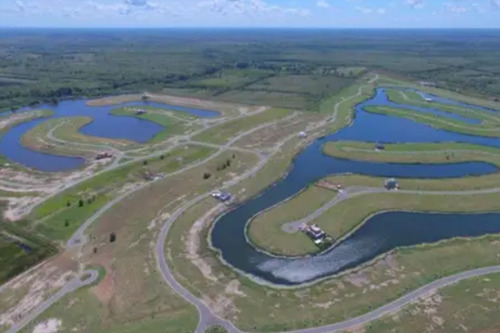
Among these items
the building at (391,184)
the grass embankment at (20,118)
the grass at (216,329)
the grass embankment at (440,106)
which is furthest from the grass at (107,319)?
the grass embankment at (440,106)

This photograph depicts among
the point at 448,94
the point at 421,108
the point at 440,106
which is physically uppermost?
the point at 448,94

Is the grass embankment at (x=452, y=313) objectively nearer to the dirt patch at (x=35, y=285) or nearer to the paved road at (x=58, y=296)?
the paved road at (x=58, y=296)

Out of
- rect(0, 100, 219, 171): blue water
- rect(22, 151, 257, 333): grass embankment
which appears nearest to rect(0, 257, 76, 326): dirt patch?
rect(22, 151, 257, 333): grass embankment

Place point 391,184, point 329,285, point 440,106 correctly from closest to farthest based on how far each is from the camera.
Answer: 1. point 329,285
2. point 391,184
3. point 440,106

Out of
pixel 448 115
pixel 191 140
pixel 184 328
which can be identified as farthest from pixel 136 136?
pixel 448 115

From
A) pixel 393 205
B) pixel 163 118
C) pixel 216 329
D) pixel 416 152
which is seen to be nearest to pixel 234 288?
pixel 216 329

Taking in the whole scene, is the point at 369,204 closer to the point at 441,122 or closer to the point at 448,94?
the point at 441,122
